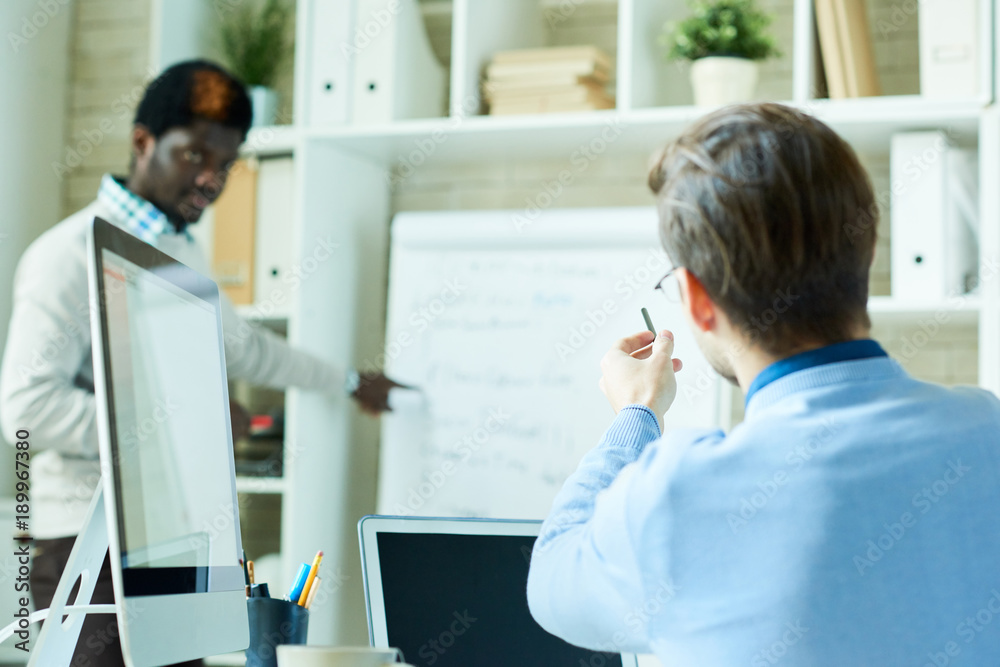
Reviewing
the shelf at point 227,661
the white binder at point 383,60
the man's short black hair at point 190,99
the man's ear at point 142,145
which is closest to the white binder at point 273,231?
the white binder at point 383,60

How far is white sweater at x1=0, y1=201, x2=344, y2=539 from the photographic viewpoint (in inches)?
68.7

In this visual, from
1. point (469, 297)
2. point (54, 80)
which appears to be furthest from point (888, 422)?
point (54, 80)

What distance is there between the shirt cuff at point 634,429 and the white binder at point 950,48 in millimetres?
1587

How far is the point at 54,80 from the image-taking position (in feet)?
10.3

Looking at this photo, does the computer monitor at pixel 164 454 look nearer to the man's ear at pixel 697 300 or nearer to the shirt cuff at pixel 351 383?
the man's ear at pixel 697 300

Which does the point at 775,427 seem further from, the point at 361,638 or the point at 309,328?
the point at 361,638

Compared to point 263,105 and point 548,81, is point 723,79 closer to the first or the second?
point 548,81

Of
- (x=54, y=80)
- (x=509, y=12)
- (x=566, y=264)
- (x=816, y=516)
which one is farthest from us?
(x=54, y=80)

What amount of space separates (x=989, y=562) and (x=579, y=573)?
31cm

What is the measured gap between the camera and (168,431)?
94cm

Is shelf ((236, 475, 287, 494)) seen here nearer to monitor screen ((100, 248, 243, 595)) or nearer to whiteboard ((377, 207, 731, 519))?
whiteboard ((377, 207, 731, 519))

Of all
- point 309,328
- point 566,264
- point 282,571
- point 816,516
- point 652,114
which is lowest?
point 282,571

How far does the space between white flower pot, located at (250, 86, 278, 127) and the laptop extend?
188cm

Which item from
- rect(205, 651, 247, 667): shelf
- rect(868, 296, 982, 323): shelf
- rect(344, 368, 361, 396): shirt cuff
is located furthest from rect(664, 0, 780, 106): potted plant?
rect(205, 651, 247, 667): shelf
